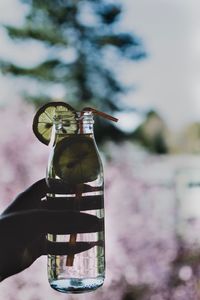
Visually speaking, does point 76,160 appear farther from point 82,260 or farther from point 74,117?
point 82,260

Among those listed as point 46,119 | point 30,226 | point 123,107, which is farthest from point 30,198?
point 123,107

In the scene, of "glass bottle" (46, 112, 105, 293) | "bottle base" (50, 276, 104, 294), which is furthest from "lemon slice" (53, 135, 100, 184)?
"bottle base" (50, 276, 104, 294)

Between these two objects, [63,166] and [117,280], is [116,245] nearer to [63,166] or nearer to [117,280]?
[117,280]

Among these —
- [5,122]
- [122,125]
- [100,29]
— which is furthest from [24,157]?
[100,29]

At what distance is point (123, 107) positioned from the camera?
1493 mm

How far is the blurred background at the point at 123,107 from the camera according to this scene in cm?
148

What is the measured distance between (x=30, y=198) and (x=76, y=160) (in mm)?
195

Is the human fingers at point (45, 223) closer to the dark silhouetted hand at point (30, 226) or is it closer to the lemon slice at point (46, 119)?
the dark silhouetted hand at point (30, 226)

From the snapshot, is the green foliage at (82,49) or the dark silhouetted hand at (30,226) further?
the green foliage at (82,49)

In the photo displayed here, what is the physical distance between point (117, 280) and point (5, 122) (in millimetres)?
502

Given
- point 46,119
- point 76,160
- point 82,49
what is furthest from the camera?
point 82,49

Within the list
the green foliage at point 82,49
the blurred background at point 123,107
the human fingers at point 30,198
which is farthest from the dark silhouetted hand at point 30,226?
the green foliage at point 82,49

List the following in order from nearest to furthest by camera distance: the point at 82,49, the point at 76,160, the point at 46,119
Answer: the point at 76,160, the point at 46,119, the point at 82,49

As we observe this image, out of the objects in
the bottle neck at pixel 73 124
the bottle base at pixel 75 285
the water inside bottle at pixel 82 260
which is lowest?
the bottle base at pixel 75 285
